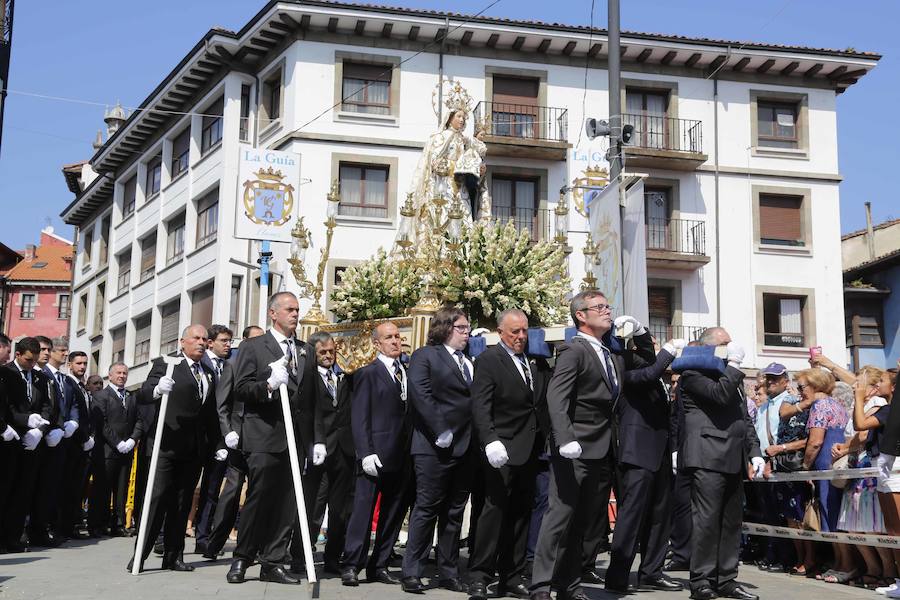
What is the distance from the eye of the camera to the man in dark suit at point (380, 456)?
8586 mm

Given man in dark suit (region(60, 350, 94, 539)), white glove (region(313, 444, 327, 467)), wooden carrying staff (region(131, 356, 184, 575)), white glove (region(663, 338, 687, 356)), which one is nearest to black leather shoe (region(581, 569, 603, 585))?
white glove (region(663, 338, 687, 356))

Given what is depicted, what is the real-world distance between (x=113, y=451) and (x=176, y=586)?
6.07m

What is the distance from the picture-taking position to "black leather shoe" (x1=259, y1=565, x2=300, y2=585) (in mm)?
8203

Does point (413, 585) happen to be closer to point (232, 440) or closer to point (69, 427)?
point (232, 440)

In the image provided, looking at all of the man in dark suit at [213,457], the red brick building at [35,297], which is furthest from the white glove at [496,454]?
the red brick building at [35,297]

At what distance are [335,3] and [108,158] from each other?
644 inches

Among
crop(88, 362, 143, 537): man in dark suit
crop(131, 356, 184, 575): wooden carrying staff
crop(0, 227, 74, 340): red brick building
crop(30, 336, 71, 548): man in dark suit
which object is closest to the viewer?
crop(131, 356, 184, 575): wooden carrying staff

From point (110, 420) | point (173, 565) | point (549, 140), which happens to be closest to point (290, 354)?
point (173, 565)

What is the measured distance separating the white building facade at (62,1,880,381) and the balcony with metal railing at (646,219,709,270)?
58 millimetres

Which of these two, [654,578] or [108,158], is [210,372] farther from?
[108,158]

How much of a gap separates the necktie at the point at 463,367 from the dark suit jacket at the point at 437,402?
55mm

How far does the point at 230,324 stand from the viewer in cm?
3133

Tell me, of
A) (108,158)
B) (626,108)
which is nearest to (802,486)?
(626,108)

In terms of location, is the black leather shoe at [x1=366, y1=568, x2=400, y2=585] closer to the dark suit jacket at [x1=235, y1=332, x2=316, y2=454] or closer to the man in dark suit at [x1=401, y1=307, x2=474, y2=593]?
the man in dark suit at [x1=401, y1=307, x2=474, y2=593]
